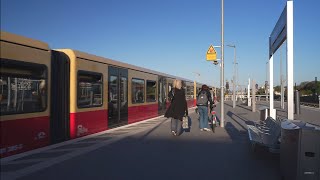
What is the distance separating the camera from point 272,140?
8203 mm

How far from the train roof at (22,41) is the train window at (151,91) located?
10.4 metres

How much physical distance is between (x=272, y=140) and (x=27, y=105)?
5.49m

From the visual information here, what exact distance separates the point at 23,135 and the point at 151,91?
39.4 feet

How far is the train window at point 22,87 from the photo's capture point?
780 cm

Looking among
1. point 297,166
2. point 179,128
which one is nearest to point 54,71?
point 179,128

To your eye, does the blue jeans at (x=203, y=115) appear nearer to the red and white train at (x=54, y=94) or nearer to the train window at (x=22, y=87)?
the red and white train at (x=54, y=94)

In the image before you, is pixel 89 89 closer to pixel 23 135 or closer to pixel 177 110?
pixel 177 110

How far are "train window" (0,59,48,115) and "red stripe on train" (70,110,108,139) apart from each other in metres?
1.83

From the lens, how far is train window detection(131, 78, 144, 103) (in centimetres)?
1667

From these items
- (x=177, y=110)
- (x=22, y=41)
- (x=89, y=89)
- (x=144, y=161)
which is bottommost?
(x=144, y=161)

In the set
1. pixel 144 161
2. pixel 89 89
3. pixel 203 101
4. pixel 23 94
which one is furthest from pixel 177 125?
pixel 23 94

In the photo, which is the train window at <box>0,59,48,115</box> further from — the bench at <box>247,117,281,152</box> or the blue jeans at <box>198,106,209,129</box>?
the blue jeans at <box>198,106,209,129</box>

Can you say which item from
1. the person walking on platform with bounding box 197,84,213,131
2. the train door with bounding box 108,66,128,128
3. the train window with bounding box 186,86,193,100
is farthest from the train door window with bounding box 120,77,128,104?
the train window with bounding box 186,86,193,100

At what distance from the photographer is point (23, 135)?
8375 mm
